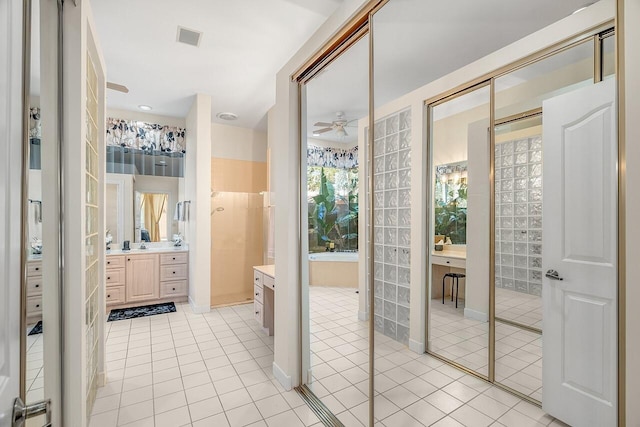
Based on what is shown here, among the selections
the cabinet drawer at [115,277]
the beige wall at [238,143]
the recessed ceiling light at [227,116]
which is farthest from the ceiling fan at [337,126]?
the cabinet drawer at [115,277]

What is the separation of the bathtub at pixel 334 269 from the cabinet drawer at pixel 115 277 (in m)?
3.42

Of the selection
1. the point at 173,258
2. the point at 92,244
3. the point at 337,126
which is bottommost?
the point at 173,258

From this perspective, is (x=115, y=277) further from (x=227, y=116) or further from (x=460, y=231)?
(x=460, y=231)

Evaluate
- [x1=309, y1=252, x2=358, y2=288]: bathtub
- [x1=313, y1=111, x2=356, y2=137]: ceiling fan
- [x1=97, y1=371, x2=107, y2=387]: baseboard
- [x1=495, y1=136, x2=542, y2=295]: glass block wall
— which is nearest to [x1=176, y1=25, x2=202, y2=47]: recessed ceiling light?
[x1=313, y1=111, x2=356, y2=137]: ceiling fan

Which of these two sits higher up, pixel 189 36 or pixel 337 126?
pixel 189 36

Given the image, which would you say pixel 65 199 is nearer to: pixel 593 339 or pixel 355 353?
pixel 355 353

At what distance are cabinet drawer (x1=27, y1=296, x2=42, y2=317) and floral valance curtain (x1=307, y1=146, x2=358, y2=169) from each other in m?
1.53

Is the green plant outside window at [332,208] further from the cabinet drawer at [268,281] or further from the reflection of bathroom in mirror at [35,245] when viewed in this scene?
the reflection of bathroom in mirror at [35,245]

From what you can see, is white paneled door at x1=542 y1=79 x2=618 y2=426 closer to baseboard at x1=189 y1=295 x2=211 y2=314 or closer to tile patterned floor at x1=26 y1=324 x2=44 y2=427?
tile patterned floor at x1=26 y1=324 x2=44 y2=427

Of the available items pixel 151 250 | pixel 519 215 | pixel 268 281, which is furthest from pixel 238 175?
pixel 519 215

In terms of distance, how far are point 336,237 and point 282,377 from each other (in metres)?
1.29

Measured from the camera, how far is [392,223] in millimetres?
1675

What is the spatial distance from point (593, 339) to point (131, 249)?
5456 mm

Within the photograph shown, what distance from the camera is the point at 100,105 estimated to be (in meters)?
2.45
